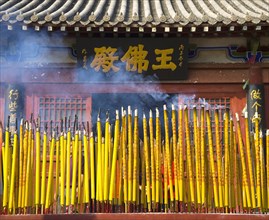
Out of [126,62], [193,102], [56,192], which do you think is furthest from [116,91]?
[56,192]

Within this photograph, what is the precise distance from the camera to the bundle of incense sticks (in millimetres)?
5758

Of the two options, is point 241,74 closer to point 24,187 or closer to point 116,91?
point 116,91

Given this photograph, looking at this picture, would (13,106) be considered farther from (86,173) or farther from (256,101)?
(256,101)

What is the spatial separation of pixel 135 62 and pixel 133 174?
10.5 ft

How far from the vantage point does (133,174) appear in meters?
5.76

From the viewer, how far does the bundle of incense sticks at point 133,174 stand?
18.9ft

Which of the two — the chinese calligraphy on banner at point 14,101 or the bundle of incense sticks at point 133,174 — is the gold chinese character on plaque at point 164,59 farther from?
the bundle of incense sticks at point 133,174

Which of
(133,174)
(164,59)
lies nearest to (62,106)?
(164,59)

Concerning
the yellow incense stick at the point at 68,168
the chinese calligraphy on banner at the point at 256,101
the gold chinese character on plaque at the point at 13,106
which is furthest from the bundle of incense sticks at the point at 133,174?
the gold chinese character on plaque at the point at 13,106

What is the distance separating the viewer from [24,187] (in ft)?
18.9

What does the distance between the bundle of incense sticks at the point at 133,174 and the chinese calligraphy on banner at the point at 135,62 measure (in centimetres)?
275

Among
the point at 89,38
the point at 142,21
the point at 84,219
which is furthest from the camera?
the point at 89,38

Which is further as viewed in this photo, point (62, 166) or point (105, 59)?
point (105, 59)

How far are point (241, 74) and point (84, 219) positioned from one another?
4.39m
